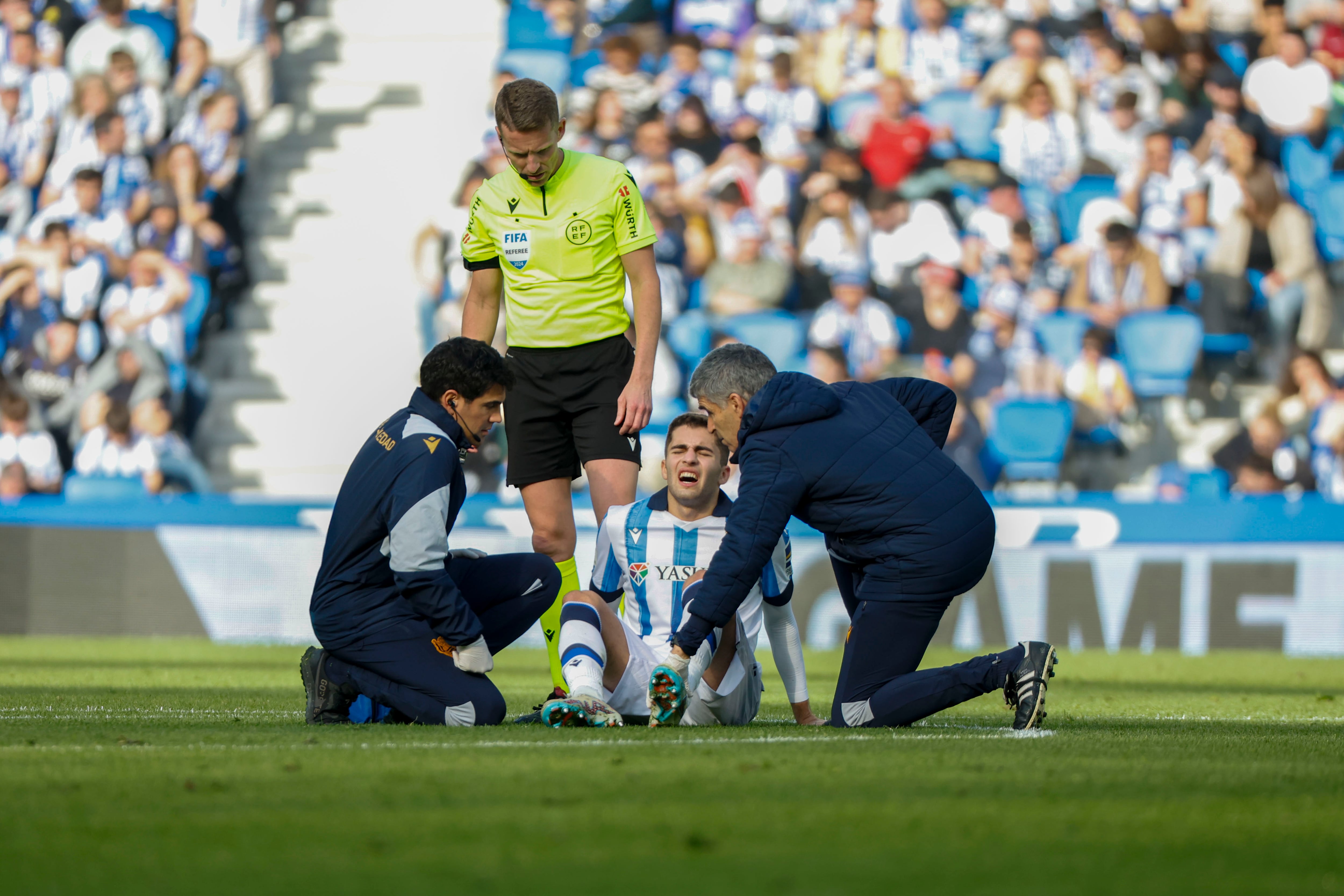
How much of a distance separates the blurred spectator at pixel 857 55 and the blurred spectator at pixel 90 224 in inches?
264

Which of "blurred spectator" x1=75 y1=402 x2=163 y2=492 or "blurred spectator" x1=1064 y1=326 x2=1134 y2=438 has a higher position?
"blurred spectator" x1=1064 y1=326 x2=1134 y2=438

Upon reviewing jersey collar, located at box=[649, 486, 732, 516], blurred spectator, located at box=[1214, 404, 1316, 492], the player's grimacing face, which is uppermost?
the player's grimacing face

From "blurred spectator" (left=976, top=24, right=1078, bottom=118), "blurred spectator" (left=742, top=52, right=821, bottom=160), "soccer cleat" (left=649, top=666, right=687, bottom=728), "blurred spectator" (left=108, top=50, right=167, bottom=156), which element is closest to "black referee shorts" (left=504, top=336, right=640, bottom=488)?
"soccer cleat" (left=649, top=666, right=687, bottom=728)

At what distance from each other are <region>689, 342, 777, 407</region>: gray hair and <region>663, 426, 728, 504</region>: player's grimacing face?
0.39 m

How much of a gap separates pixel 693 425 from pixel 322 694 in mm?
1528

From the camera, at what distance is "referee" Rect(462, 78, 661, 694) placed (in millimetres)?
6223

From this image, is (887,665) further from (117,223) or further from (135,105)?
(135,105)

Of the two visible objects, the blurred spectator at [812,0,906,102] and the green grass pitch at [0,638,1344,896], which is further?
the blurred spectator at [812,0,906,102]

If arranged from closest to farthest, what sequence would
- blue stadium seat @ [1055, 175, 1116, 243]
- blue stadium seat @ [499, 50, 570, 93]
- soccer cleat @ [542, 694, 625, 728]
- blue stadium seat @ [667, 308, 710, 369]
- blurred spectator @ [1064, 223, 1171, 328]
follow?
1. soccer cleat @ [542, 694, 625, 728]
2. blue stadium seat @ [667, 308, 710, 369]
3. blurred spectator @ [1064, 223, 1171, 328]
4. blue stadium seat @ [1055, 175, 1116, 243]
5. blue stadium seat @ [499, 50, 570, 93]

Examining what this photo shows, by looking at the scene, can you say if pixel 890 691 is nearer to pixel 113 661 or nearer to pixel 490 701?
pixel 490 701

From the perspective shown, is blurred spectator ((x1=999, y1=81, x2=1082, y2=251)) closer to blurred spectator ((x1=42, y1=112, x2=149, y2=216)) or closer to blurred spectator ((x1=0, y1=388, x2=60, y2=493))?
blurred spectator ((x1=42, y1=112, x2=149, y2=216))

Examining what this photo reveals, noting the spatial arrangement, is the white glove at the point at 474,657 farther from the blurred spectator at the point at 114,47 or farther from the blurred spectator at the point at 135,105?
the blurred spectator at the point at 114,47

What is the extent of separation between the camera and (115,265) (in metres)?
14.8

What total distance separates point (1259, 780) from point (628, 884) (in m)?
1.99
